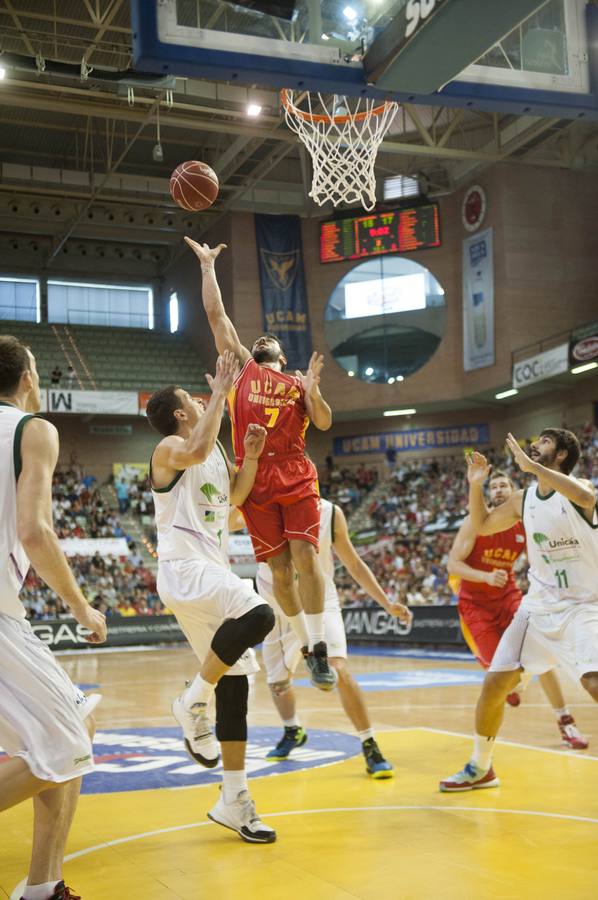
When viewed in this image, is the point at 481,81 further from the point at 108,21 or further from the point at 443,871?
the point at 108,21

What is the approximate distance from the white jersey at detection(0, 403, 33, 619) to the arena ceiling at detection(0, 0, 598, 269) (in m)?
18.6

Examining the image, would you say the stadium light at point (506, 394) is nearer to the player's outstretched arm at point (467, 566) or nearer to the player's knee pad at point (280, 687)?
the player's outstretched arm at point (467, 566)

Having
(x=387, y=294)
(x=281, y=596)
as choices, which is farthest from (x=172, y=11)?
(x=387, y=294)

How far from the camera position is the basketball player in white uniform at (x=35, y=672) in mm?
3377

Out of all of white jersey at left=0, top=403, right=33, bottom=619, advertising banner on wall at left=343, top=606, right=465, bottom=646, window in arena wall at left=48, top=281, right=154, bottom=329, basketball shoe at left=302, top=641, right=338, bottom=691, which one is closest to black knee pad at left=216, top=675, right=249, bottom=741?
basketball shoe at left=302, top=641, right=338, bottom=691

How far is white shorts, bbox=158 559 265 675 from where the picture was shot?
5090 mm

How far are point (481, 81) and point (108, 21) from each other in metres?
15.0

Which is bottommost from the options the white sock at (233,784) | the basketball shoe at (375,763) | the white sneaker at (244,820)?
the basketball shoe at (375,763)

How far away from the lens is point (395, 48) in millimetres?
5895

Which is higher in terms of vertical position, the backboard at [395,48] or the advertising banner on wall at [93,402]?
the advertising banner on wall at [93,402]

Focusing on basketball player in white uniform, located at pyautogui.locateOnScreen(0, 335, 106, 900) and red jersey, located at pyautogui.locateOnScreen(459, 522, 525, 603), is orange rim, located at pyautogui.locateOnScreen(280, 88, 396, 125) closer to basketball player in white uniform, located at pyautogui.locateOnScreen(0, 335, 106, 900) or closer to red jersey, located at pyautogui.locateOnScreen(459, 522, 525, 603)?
red jersey, located at pyautogui.locateOnScreen(459, 522, 525, 603)

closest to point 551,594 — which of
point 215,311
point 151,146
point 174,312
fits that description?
point 215,311

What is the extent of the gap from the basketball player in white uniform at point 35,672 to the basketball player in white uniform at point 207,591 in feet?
4.45

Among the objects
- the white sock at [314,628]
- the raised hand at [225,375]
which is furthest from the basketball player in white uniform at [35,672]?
the white sock at [314,628]
